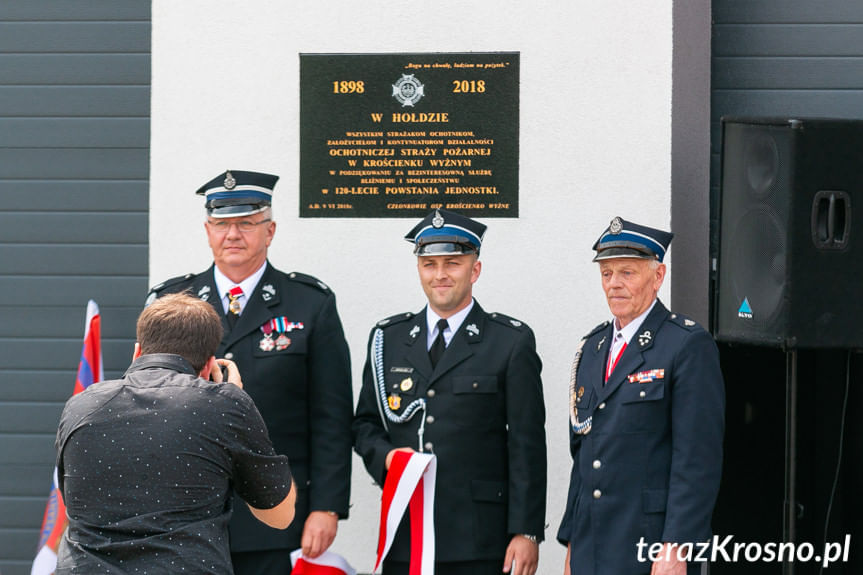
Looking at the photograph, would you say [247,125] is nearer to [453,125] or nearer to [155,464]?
[453,125]

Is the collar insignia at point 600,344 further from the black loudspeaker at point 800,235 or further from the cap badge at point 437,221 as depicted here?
the cap badge at point 437,221

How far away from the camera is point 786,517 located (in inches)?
147

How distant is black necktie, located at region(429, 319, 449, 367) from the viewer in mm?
3645

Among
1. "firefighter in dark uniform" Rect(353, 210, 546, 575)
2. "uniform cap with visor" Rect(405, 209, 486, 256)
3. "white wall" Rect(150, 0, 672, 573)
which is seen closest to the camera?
"firefighter in dark uniform" Rect(353, 210, 546, 575)

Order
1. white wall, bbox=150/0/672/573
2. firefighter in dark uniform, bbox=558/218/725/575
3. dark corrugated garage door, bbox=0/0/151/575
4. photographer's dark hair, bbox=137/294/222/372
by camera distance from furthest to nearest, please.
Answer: dark corrugated garage door, bbox=0/0/151/575
white wall, bbox=150/0/672/573
firefighter in dark uniform, bbox=558/218/725/575
photographer's dark hair, bbox=137/294/222/372

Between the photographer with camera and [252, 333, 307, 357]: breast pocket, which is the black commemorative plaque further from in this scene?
the photographer with camera

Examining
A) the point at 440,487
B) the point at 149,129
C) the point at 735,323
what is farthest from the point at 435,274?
the point at 149,129

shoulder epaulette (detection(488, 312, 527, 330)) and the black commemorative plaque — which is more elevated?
the black commemorative plaque

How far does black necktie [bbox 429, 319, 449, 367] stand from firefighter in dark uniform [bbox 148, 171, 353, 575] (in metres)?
0.30

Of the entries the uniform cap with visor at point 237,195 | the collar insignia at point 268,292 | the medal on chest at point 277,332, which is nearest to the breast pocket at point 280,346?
the medal on chest at point 277,332

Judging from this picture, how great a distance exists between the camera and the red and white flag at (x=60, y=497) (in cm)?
434

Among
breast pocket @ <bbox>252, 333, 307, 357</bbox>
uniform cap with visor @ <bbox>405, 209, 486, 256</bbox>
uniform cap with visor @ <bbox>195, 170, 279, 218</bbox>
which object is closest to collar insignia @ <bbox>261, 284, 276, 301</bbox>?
breast pocket @ <bbox>252, 333, 307, 357</bbox>

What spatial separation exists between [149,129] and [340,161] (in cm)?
97

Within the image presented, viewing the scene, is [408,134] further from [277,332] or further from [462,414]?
[462,414]
